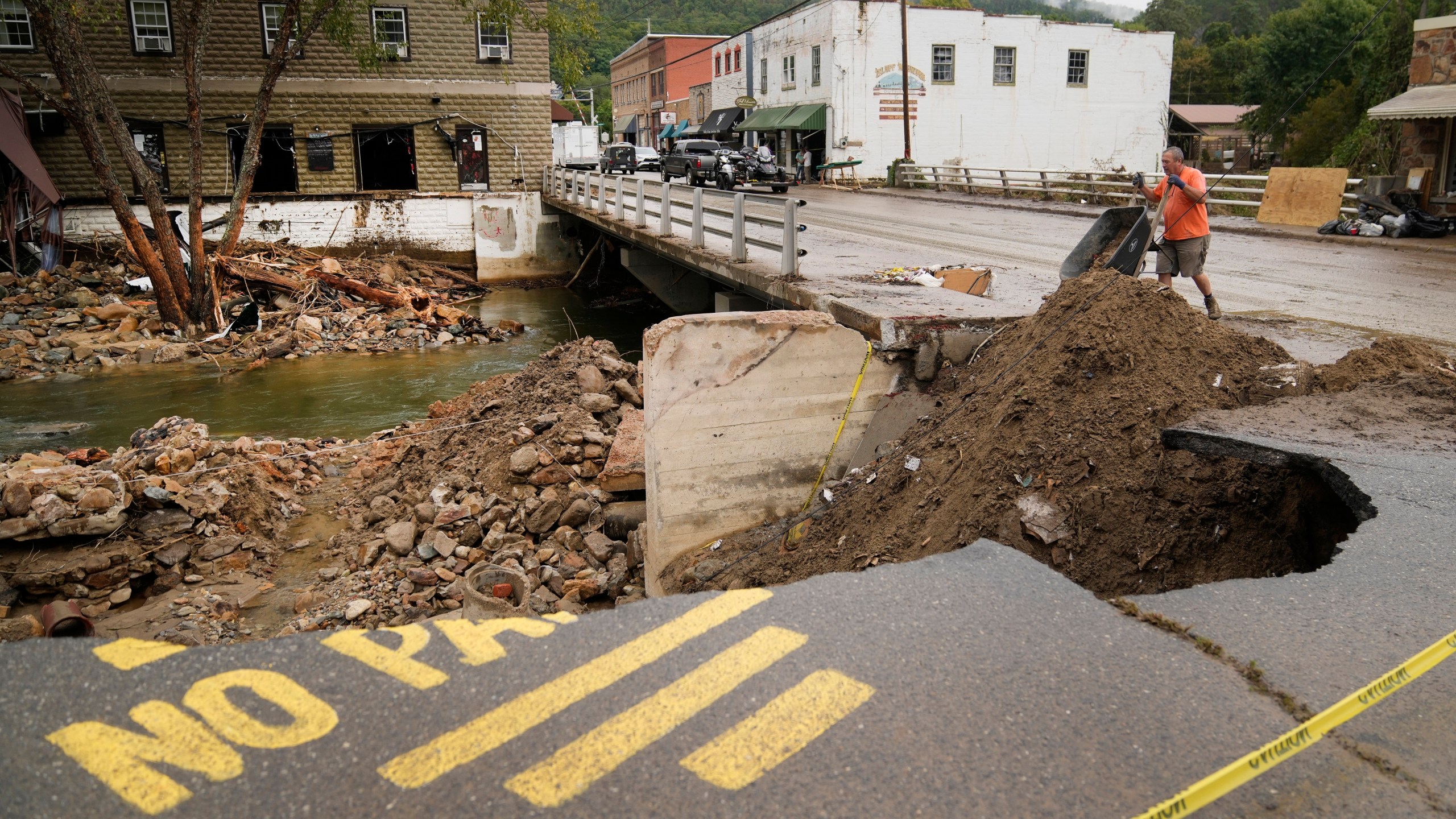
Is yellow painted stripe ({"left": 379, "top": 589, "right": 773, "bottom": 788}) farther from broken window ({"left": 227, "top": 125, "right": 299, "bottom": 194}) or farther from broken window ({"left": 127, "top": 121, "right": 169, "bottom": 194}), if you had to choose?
broken window ({"left": 127, "top": 121, "right": 169, "bottom": 194})

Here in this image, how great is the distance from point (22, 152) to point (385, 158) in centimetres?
887

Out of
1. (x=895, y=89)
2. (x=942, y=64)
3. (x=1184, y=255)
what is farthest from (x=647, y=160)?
(x=1184, y=255)

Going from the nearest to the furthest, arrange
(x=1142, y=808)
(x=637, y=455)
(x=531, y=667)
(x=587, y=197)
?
(x=1142, y=808) < (x=531, y=667) < (x=637, y=455) < (x=587, y=197)

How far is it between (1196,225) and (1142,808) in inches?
305

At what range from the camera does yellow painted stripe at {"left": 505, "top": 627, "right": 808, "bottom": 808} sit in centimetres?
262

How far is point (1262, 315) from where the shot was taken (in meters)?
10.1

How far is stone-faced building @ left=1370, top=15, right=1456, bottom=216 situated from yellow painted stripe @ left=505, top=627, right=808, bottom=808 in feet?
69.7

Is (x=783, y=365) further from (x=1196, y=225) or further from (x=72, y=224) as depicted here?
(x=72, y=224)

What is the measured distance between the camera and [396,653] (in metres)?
3.18

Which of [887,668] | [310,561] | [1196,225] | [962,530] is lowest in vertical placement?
[310,561]

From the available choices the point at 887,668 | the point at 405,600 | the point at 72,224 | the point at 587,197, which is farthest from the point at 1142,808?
the point at 72,224

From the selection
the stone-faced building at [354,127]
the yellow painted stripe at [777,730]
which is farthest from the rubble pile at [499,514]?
the stone-faced building at [354,127]

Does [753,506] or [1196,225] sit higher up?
[1196,225]

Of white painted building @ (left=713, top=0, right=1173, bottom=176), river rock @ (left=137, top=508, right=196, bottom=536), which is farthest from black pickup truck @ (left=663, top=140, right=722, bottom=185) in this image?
river rock @ (left=137, top=508, right=196, bottom=536)
